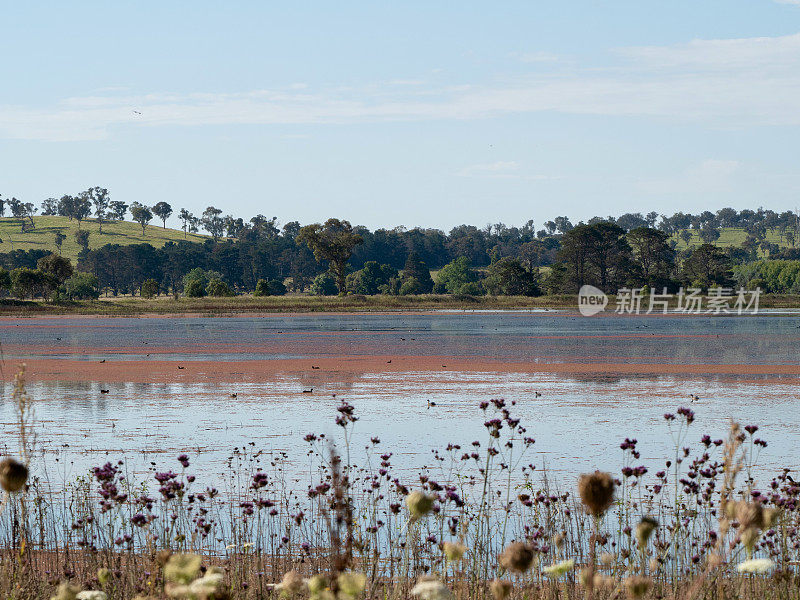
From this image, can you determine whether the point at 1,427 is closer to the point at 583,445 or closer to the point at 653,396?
the point at 583,445

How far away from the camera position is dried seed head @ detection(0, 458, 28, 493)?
302 centimetres

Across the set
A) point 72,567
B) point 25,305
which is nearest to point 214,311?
point 25,305

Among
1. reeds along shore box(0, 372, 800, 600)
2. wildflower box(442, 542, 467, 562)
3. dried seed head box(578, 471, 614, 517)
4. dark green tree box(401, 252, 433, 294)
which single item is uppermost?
dark green tree box(401, 252, 433, 294)

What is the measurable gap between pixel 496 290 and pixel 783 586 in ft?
522

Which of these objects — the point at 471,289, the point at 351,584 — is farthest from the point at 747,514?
the point at 471,289

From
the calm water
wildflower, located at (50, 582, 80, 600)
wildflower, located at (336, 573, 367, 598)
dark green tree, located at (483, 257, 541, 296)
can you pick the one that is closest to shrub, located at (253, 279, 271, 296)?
dark green tree, located at (483, 257, 541, 296)

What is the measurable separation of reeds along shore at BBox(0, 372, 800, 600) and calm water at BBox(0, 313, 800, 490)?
108cm

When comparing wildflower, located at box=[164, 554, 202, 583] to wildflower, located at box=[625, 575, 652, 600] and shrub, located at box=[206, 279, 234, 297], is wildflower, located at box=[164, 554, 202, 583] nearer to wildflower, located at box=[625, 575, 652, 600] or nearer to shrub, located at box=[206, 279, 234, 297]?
wildflower, located at box=[625, 575, 652, 600]

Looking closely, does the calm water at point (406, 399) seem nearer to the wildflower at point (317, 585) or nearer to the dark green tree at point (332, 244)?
the wildflower at point (317, 585)

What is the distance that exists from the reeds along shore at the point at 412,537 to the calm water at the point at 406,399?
1078mm

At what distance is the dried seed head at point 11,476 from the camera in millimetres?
3023

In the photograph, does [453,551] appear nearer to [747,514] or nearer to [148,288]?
[747,514]

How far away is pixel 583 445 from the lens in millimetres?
17266

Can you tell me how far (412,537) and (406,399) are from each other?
1691cm
